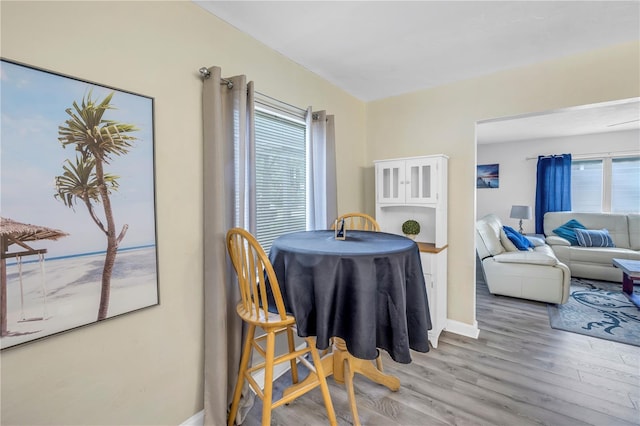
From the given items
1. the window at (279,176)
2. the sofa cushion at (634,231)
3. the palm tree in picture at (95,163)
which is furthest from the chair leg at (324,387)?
the sofa cushion at (634,231)

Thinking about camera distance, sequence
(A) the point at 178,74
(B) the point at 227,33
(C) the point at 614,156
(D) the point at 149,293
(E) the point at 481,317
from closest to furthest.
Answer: (D) the point at 149,293, (A) the point at 178,74, (B) the point at 227,33, (E) the point at 481,317, (C) the point at 614,156

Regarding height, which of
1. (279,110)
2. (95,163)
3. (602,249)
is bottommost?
(602,249)

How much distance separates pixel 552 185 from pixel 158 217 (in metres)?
6.67

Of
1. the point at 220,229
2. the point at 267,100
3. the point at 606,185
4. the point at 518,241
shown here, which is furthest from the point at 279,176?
the point at 606,185

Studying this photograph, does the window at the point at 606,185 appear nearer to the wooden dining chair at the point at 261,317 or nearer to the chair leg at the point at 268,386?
the wooden dining chair at the point at 261,317

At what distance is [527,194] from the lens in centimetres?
573

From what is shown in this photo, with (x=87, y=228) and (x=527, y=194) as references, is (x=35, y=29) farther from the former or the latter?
(x=527, y=194)

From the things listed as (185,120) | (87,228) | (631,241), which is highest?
(185,120)

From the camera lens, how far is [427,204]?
2.61 meters

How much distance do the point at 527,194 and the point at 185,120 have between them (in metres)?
6.56

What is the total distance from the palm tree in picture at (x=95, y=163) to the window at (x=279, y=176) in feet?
3.00

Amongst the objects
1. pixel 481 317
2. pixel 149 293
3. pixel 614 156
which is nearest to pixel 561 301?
pixel 481 317

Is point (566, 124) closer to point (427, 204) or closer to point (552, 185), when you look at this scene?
point (552, 185)

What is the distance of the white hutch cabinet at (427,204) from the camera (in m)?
2.48
